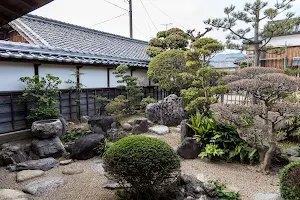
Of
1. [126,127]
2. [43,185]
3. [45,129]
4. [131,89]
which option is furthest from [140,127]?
[43,185]

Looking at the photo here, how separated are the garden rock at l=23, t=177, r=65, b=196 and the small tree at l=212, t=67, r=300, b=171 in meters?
3.93

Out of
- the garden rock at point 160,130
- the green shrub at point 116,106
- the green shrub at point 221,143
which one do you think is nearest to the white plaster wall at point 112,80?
the green shrub at point 116,106

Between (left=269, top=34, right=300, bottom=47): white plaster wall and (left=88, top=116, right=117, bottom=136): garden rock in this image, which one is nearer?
(left=88, top=116, right=117, bottom=136): garden rock

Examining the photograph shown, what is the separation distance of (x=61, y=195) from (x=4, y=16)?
10.0ft

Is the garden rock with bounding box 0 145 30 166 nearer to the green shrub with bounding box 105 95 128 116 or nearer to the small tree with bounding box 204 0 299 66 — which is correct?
the green shrub with bounding box 105 95 128 116

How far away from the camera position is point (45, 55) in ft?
23.9

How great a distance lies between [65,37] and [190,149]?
9.40m

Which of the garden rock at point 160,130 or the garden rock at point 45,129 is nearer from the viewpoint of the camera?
the garden rock at point 45,129

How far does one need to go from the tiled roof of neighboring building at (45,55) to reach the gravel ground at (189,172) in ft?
10.7

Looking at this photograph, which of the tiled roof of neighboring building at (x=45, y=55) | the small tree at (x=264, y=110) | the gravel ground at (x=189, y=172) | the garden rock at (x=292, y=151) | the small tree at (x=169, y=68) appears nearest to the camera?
the gravel ground at (x=189, y=172)

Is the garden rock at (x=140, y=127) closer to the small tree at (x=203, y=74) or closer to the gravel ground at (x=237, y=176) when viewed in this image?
the small tree at (x=203, y=74)

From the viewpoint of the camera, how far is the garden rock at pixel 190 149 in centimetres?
571

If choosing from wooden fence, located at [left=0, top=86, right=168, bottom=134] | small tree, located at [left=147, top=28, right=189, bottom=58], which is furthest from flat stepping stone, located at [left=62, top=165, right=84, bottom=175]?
small tree, located at [left=147, top=28, right=189, bottom=58]

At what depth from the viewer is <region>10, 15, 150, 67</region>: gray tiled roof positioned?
32.8 ft
